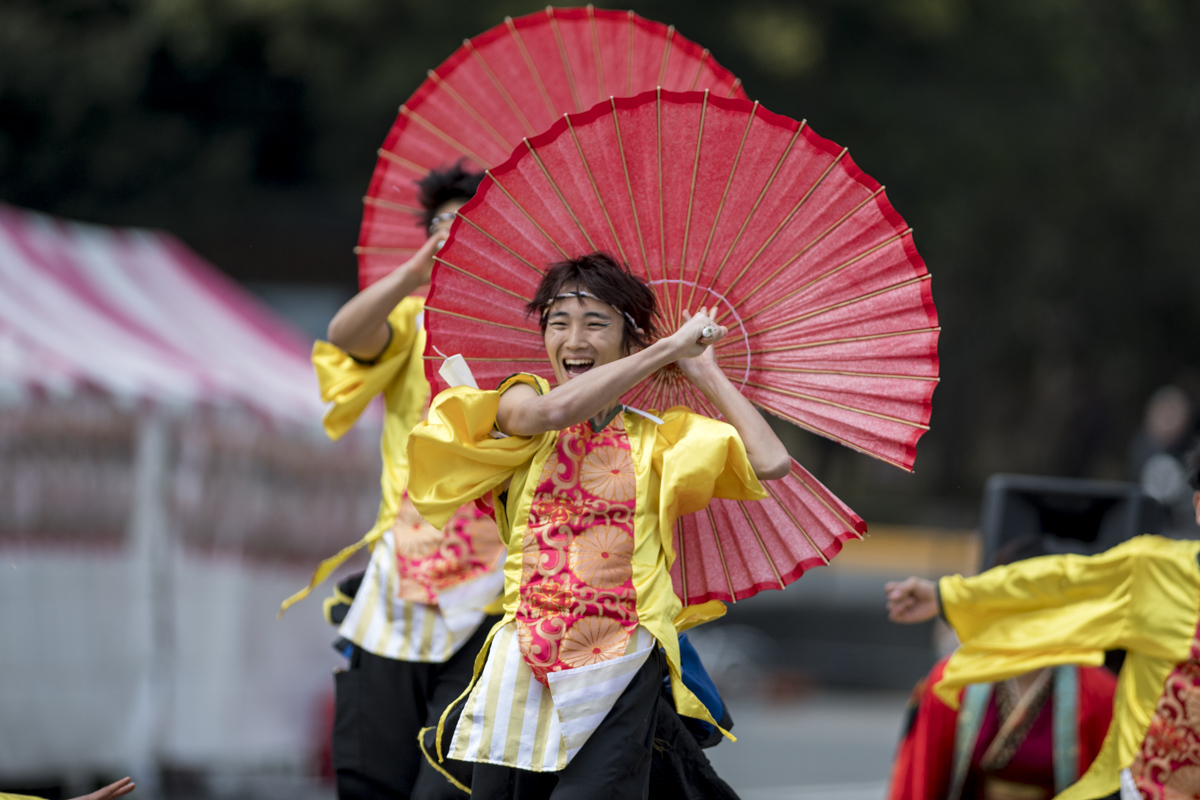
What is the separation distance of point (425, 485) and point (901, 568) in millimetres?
12942

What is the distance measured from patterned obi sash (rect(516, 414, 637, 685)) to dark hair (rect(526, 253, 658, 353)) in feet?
0.84

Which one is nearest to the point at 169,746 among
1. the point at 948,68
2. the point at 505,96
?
the point at 505,96

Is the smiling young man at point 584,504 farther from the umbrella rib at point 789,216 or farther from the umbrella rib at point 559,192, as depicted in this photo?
the umbrella rib at point 789,216

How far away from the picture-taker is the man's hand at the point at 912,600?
397 cm

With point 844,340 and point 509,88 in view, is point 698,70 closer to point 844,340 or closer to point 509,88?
point 509,88

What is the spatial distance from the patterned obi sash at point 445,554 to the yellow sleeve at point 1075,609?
1.28 metres

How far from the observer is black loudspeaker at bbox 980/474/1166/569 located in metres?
4.90

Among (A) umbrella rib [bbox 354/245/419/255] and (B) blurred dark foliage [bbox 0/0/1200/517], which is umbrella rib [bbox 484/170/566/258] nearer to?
(A) umbrella rib [bbox 354/245/419/255]

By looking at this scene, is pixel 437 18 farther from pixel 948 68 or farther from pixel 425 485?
pixel 425 485

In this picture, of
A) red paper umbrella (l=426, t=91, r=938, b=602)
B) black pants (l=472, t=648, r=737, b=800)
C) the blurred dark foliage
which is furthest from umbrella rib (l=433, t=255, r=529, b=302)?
the blurred dark foliage

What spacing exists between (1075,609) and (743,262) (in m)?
1.48

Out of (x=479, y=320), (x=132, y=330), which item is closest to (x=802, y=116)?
(x=132, y=330)

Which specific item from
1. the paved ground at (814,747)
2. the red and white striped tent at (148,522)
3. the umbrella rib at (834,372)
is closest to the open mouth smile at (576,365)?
the umbrella rib at (834,372)

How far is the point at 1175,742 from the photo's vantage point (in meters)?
3.75
